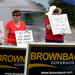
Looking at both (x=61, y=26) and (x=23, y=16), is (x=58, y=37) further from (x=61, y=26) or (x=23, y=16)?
(x=23, y=16)

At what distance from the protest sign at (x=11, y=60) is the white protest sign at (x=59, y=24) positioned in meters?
1.91

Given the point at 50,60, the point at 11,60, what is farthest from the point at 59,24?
the point at 50,60

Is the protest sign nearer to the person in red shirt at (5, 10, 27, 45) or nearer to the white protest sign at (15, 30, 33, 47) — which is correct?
the white protest sign at (15, 30, 33, 47)

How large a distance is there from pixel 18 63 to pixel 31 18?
7185mm

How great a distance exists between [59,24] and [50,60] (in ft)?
8.10

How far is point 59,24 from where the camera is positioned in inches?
364

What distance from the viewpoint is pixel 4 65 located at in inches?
286

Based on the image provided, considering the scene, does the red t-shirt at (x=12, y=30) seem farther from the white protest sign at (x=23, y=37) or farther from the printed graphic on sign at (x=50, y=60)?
the printed graphic on sign at (x=50, y=60)

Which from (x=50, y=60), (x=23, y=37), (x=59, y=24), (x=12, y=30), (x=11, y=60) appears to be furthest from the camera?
(x=59, y=24)

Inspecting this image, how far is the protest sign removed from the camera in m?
7.20

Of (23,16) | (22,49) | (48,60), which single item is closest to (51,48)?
(48,60)

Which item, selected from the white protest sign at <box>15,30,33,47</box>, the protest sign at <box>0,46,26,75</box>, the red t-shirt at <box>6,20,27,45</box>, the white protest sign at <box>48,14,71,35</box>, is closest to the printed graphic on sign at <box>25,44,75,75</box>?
the protest sign at <box>0,46,26,75</box>

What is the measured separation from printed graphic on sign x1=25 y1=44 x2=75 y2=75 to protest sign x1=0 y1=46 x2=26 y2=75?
18.8 inches

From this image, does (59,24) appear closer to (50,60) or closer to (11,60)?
(11,60)
